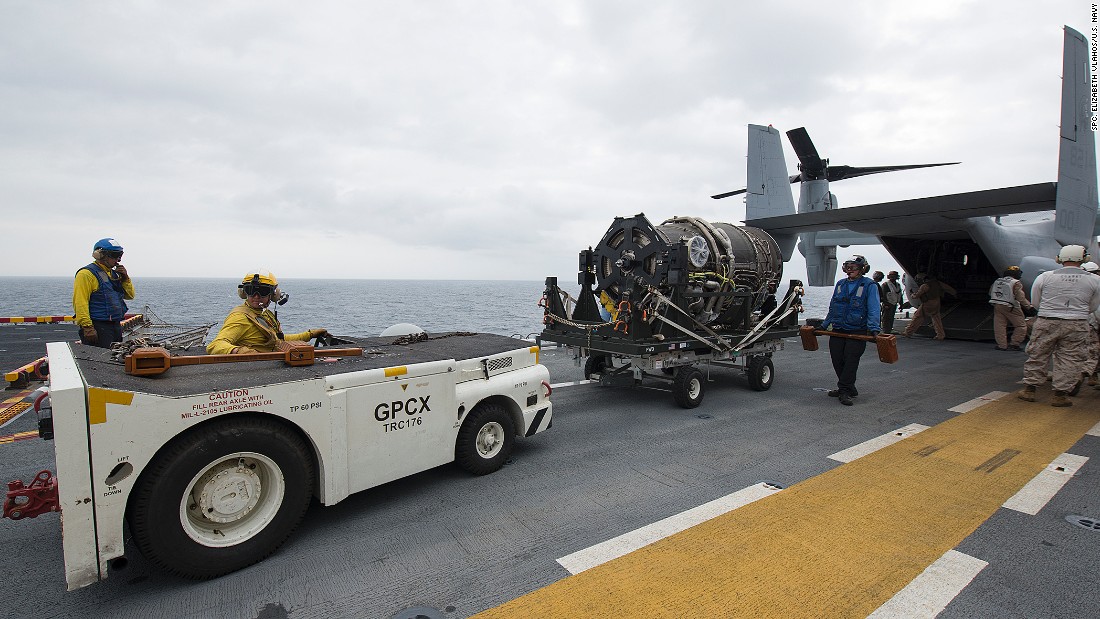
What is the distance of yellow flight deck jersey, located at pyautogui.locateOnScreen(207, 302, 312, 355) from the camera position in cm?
387

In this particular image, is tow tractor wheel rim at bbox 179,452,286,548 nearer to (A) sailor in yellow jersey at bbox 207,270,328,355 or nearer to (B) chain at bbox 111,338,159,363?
(A) sailor in yellow jersey at bbox 207,270,328,355

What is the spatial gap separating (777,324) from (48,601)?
8520 millimetres

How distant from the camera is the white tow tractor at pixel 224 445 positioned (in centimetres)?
249

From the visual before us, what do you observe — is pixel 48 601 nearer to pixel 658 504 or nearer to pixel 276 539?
pixel 276 539

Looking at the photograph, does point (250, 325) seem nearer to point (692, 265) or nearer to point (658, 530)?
point (658, 530)

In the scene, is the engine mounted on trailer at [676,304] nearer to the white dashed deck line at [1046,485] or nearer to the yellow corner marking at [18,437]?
the white dashed deck line at [1046,485]

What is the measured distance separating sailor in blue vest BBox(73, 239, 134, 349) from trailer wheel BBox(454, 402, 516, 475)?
15.6ft

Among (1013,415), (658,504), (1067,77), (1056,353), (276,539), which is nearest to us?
(276,539)

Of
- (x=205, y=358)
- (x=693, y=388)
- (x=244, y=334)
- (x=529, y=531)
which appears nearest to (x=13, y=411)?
(x=244, y=334)

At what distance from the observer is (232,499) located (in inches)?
117

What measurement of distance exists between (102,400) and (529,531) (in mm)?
2547

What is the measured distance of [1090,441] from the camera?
5309 mm

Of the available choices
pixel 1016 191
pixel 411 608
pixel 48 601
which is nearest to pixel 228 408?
pixel 48 601

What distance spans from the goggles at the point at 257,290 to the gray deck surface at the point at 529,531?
68.9 inches
